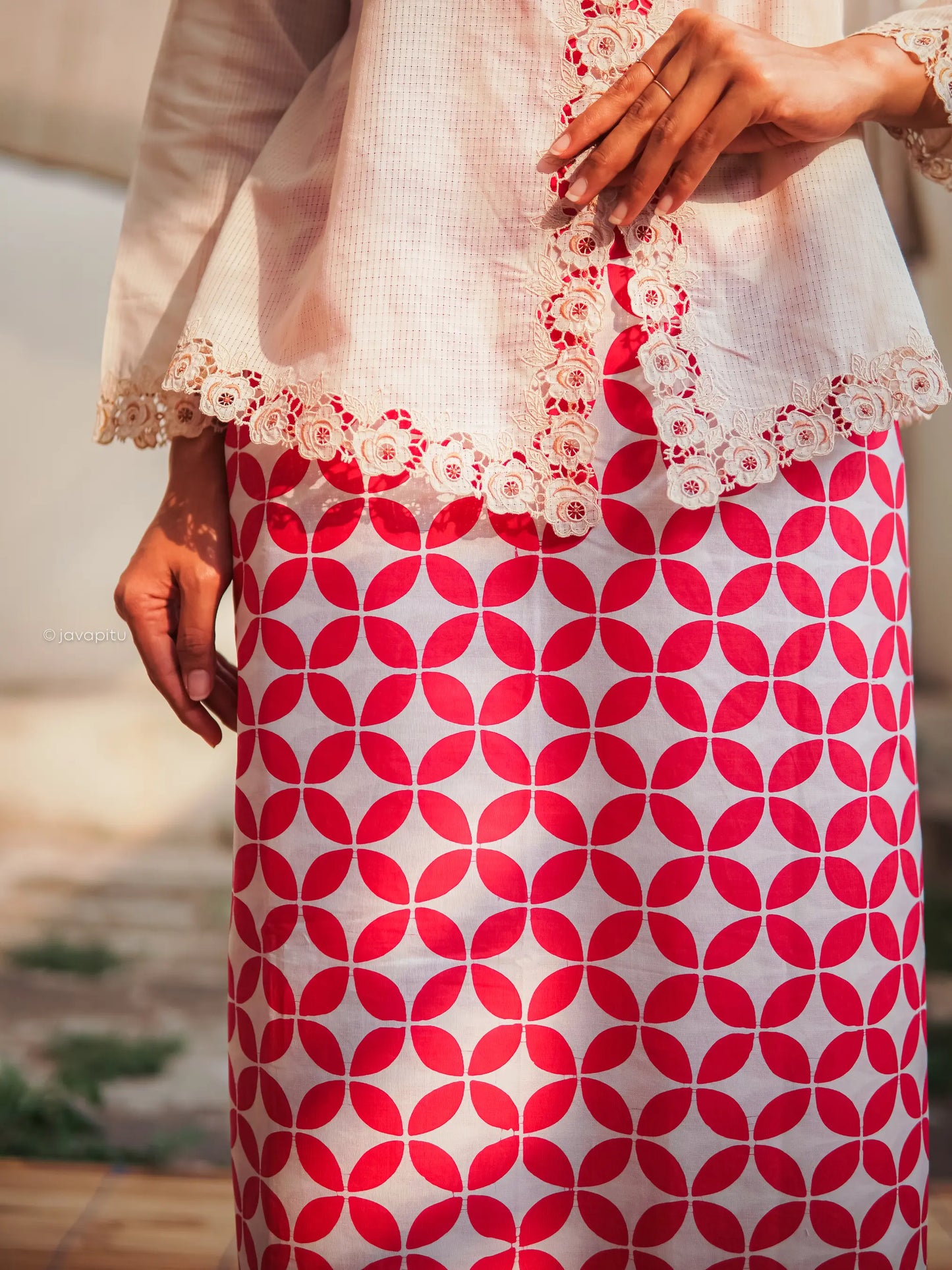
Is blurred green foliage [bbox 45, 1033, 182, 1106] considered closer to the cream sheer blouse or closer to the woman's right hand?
the woman's right hand

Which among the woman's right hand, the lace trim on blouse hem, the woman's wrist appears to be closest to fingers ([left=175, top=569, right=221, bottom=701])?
the woman's right hand

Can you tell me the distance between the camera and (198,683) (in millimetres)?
621

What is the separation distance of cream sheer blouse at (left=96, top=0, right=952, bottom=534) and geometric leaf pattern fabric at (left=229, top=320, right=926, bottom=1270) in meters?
0.03

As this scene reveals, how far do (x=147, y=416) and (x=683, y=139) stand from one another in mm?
353

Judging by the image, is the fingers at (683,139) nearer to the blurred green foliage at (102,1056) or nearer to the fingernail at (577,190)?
the fingernail at (577,190)

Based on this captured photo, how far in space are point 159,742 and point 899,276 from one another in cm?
145

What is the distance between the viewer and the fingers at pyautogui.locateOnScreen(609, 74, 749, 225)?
481mm

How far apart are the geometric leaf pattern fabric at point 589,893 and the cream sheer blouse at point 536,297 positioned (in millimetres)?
35

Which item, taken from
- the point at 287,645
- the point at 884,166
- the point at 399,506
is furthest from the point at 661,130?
the point at 884,166

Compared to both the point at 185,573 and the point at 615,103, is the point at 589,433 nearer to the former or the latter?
the point at 615,103

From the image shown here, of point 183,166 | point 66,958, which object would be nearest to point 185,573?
point 183,166

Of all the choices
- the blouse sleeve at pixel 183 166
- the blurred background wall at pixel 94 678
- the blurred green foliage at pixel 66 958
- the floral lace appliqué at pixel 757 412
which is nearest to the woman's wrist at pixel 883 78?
the floral lace appliqué at pixel 757 412

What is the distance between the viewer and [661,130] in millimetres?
486

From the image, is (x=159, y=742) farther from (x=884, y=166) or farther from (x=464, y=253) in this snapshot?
(x=884, y=166)
